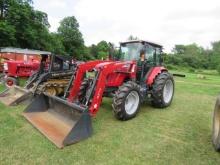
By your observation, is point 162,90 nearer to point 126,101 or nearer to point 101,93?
point 126,101

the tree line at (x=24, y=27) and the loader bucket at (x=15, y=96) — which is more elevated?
the tree line at (x=24, y=27)

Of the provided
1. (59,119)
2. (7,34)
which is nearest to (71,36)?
(7,34)

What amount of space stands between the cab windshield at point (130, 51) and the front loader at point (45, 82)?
9.07 feet

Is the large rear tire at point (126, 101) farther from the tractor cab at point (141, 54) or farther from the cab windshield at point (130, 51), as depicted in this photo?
the cab windshield at point (130, 51)

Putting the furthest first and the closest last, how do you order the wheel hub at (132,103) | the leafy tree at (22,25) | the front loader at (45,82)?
the leafy tree at (22,25), the front loader at (45,82), the wheel hub at (132,103)

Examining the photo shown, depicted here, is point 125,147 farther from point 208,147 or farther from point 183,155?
point 208,147

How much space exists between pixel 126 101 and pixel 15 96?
3965mm

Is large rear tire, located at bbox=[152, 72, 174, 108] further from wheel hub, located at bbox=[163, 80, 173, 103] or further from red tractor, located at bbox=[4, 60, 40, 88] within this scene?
red tractor, located at bbox=[4, 60, 40, 88]

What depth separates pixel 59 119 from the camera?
548 cm

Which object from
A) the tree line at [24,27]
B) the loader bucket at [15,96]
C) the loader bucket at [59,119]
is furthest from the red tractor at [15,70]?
the tree line at [24,27]

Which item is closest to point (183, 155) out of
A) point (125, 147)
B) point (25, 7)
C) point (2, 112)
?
point (125, 147)

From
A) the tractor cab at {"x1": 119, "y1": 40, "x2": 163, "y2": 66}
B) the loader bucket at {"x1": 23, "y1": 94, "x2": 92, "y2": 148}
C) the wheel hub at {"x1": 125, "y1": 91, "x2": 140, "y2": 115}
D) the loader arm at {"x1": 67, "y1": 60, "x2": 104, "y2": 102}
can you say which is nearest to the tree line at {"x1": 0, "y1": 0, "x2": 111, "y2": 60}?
the tractor cab at {"x1": 119, "y1": 40, "x2": 163, "y2": 66}

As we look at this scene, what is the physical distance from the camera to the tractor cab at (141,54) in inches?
281

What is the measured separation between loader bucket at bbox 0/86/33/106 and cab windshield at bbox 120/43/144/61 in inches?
123
